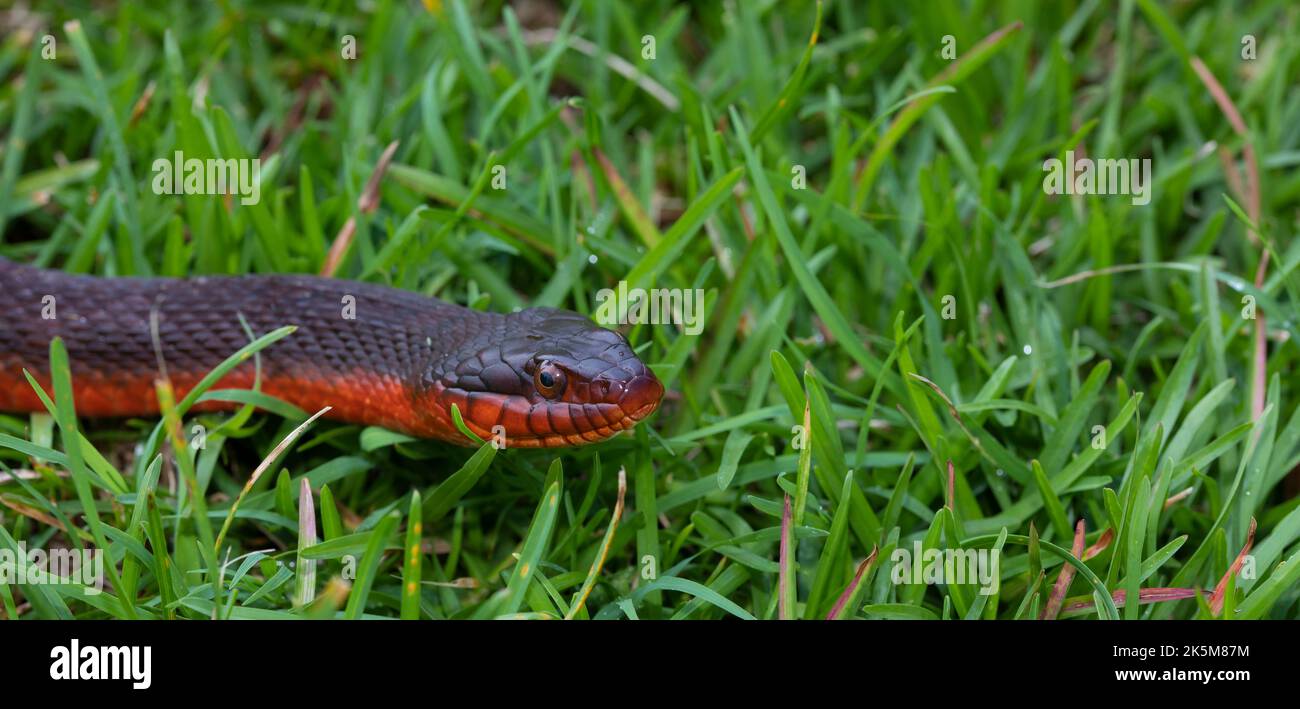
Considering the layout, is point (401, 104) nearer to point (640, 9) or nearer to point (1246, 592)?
point (640, 9)

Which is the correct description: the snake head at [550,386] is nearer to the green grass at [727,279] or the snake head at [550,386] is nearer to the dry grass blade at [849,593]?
the green grass at [727,279]

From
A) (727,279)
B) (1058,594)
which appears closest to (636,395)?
(727,279)

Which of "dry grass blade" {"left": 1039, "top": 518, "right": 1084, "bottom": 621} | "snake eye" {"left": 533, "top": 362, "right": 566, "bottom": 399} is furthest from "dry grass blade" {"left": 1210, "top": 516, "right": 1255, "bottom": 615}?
"snake eye" {"left": 533, "top": 362, "right": 566, "bottom": 399}

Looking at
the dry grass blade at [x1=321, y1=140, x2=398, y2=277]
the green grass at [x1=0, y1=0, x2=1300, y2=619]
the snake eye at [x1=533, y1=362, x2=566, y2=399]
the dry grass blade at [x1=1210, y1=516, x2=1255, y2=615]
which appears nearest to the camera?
the dry grass blade at [x1=1210, y1=516, x2=1255, y2=615]

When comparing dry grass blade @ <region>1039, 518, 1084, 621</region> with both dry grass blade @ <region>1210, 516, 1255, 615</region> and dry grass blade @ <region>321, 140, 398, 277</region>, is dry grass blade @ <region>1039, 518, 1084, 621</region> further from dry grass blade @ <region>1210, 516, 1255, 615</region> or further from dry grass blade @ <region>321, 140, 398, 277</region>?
dry grass blade @ <region>321, 140, 398, 277</region>

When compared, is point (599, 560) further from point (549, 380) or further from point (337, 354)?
point (337, 354)
